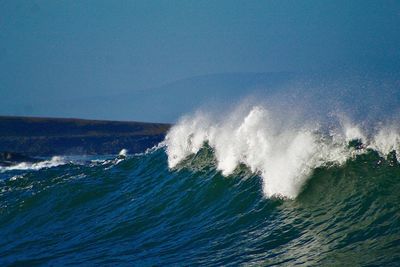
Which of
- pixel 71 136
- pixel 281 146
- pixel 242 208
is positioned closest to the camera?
pixel 242 208

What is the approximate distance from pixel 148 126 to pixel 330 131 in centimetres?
9243

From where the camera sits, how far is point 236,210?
386 inches

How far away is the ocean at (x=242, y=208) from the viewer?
23.6 feet

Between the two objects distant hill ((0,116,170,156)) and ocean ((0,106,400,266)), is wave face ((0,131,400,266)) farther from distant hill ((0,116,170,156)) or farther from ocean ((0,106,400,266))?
distant hill ((0,116,170,156))

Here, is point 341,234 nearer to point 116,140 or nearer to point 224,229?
point 224,229

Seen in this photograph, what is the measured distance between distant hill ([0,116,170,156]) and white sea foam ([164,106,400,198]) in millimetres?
52501

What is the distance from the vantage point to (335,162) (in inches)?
382

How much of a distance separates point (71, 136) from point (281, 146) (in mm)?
71652

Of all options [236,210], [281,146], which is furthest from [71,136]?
[236,210]

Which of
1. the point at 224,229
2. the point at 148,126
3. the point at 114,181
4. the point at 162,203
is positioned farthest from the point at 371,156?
the point at 148,126

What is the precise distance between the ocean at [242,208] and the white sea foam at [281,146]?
0.03 m

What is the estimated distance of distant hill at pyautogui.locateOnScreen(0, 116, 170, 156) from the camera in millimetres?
70125

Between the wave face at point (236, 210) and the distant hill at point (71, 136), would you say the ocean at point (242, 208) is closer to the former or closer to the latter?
the wave face at point (236, 210)

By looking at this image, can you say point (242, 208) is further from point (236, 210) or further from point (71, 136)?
point (71, 136)
